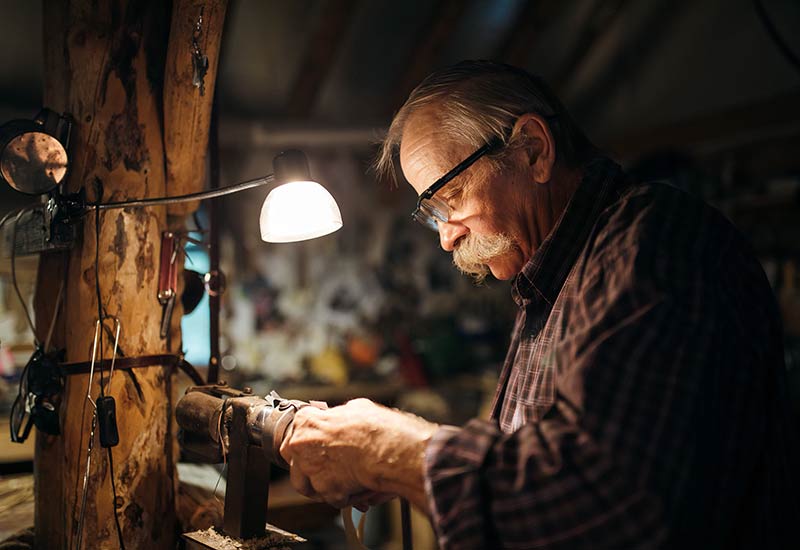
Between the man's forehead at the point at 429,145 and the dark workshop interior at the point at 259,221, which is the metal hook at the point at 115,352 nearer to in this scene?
the dark workshop interior at the point at 259,221

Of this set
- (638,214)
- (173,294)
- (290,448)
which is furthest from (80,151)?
(638,214)

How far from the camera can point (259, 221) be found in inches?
86.8

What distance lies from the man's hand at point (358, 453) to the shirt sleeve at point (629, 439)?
0.27 ft

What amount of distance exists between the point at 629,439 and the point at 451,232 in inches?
32.4

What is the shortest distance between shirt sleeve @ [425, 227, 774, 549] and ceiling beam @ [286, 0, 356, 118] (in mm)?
4558

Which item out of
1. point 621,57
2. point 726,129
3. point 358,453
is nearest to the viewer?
point 358,453

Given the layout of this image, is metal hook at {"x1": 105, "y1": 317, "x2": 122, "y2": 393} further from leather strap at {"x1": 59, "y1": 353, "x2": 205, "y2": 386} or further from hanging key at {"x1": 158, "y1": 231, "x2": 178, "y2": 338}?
hanging key at {"x1": 158, "y1": 231, "x2": 178, "y2": 338}

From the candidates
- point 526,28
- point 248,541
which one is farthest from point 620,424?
point 526,28

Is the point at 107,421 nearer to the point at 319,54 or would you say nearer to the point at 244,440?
the point at 244,440

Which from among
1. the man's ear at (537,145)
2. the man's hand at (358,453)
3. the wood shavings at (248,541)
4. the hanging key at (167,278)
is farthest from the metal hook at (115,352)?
the man's ear at (537,145)

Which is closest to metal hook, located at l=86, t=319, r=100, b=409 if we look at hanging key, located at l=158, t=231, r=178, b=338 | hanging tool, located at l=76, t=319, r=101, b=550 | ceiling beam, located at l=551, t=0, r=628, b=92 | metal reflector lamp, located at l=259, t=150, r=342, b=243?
hanging tool, located at l=76, t=319, r=101, b=550

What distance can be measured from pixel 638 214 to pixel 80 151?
1369 millimetres

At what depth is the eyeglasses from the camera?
154 centimetres

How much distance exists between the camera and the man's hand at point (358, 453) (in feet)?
3.91
